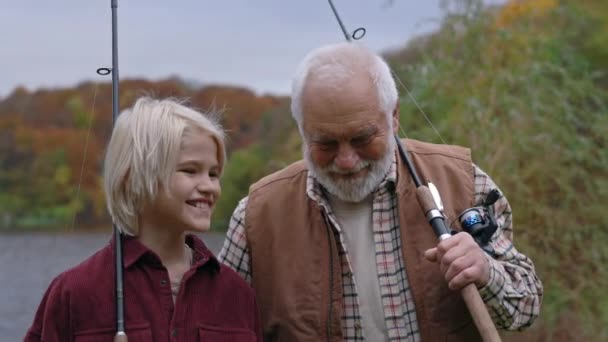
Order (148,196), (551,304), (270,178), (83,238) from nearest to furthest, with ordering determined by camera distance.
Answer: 1. (148,196)
2. (270,178)
3. (83,238)
4. (551,304)

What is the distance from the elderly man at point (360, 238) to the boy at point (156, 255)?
28 cm

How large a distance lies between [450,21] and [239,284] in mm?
4037

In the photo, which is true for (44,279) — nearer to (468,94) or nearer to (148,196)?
(468,94)

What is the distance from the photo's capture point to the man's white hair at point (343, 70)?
285 centimetres

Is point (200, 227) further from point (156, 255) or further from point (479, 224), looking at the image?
point (479, 224)

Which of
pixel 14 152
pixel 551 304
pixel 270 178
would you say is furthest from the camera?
pixel 14 152

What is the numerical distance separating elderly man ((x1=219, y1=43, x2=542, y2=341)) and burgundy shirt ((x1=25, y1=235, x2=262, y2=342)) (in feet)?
0.91

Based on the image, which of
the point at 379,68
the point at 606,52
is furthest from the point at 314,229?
the point at 606,52

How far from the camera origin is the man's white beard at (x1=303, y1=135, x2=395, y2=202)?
2.84 meters

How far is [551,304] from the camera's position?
5938 mm

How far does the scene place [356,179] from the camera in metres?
2.84

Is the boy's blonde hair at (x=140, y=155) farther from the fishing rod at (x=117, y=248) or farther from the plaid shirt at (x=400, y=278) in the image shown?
the plaid shirt at (x=400, y=278)

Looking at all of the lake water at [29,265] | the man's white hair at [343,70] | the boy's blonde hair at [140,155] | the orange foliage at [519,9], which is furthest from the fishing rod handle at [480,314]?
the orange foliage at [519,9]

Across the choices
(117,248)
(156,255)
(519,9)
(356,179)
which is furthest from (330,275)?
(519,9)
